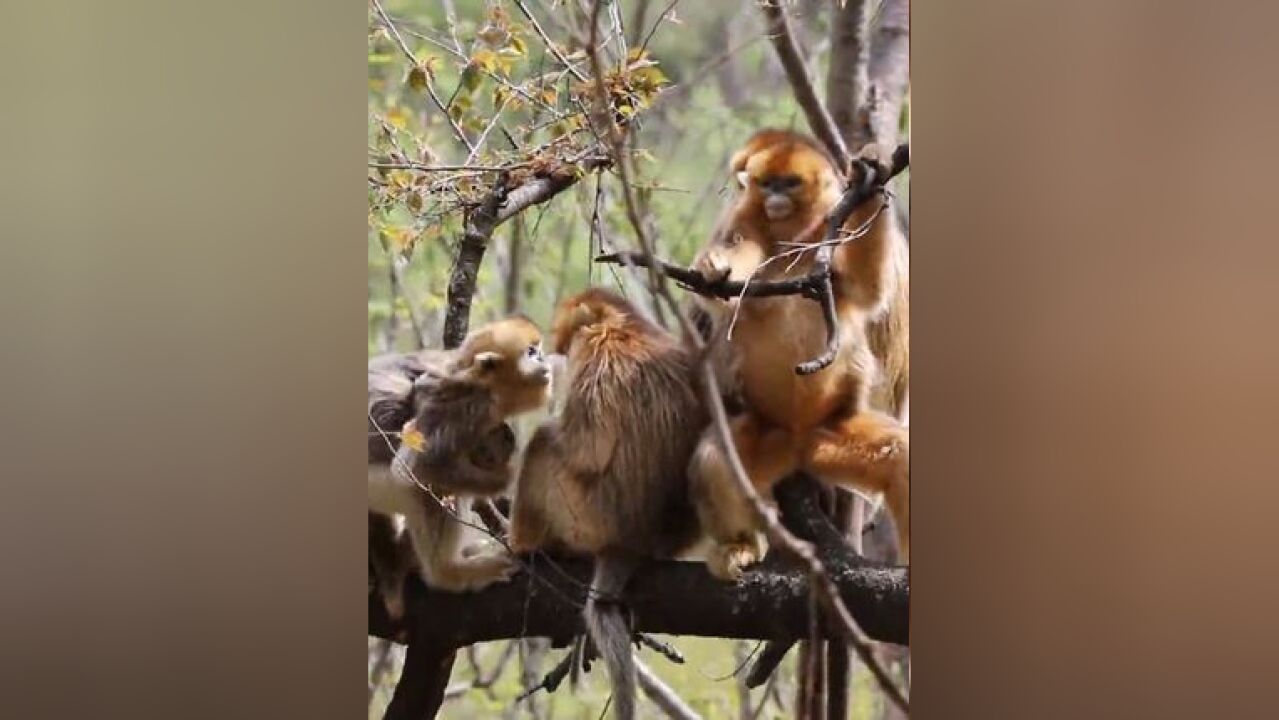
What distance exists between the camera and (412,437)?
200 centimetres

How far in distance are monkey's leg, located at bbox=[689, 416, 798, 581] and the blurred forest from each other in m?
0.15

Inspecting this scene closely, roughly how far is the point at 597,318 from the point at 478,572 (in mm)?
474

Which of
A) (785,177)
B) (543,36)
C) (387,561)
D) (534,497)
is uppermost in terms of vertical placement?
Result: (543,36)

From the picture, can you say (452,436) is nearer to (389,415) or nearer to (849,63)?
(389,415)

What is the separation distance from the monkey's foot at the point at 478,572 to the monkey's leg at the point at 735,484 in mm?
338

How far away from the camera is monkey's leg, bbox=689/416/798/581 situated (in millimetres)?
1967

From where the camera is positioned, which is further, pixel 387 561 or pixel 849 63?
pixel 387 561

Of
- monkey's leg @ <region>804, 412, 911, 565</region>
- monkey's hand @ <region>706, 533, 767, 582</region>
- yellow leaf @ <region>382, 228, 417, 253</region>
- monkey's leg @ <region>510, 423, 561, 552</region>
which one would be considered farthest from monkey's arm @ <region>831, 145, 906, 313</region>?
yellow leaf @ <region>382, 228, 417, 253</region>

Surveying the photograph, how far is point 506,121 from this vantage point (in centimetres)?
198

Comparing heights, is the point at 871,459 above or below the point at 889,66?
below

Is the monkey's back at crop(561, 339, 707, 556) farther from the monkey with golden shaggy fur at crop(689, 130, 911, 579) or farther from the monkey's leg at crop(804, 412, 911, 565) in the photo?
the monkey's leg at crop(804, 412, 911, 565)
